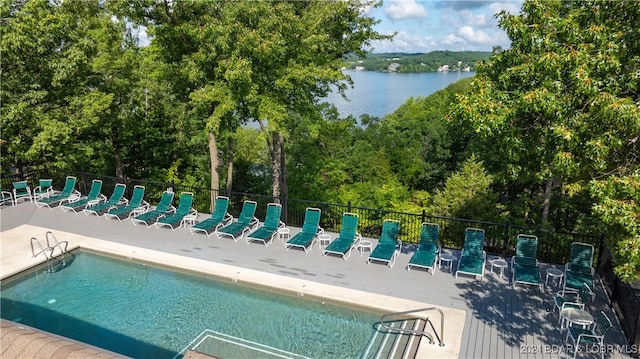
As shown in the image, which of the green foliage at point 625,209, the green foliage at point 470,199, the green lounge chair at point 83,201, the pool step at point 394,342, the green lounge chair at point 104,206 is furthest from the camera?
the green foliage at point 470,199

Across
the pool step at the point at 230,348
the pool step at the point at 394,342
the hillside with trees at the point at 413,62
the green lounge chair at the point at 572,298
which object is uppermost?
the hillside with trees at the point at 413,62

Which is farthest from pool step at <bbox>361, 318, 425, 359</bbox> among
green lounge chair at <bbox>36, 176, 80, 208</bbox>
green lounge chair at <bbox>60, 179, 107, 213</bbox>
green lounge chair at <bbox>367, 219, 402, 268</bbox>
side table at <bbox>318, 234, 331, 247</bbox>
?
green lounge chair at <bbox>36, 176, 80, 208</bbox>

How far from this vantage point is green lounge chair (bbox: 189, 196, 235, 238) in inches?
448

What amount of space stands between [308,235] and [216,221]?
288cm

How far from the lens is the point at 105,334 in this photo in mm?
7270

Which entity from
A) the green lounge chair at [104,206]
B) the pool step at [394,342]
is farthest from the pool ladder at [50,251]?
the pool step at [394,342]

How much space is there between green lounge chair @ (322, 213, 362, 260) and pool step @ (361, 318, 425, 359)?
8.78 feet

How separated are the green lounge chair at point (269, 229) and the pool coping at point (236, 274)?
144 cm

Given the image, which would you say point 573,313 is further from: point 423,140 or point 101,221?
point 423,140

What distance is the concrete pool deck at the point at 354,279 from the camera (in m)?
6.74

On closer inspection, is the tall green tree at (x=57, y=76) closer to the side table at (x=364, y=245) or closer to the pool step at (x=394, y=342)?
the side table at (x=364, y=245)

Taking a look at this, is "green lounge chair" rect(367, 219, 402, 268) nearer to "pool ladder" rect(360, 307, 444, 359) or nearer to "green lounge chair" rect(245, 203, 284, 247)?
"pool ladder" rect(360, 307, 444, 359)

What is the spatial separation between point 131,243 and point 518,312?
9.35 meters

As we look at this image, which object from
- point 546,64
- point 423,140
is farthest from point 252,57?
point 423,140
